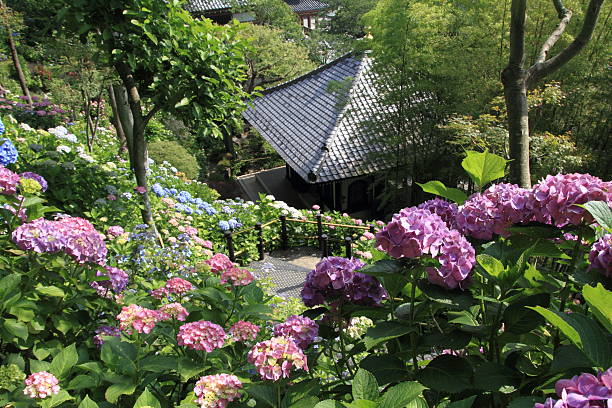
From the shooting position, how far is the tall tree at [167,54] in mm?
3549

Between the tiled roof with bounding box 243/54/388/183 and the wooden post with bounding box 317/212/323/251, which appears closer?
the wooden post with bounding box 317/212/323/251

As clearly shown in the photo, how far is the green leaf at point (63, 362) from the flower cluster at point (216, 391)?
0.56 metres

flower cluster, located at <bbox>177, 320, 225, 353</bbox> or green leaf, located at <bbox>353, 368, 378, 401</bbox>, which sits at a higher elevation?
green leaf, located at <bbox>353, 368, 378, 401</bbox>

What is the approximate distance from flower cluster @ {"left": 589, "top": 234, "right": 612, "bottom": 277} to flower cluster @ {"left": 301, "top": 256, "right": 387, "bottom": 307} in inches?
23.1

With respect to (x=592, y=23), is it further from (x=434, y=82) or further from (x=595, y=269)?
(x=434, y=82)

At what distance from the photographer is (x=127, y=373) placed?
1.36m

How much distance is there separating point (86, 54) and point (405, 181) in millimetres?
7462

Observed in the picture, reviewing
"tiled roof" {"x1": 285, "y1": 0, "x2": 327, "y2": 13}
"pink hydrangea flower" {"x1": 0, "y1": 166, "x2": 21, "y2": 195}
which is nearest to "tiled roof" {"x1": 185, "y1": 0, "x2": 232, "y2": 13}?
"tiled roof" {"x1": 285, "y1": 0, "x2": 327, "y2": 13}

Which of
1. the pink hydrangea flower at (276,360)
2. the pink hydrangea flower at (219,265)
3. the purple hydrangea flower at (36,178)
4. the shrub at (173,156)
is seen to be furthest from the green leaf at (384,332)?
the shrub at (173,156)

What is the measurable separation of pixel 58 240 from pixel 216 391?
89 centimetres

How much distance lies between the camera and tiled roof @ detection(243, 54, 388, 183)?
10750 mm

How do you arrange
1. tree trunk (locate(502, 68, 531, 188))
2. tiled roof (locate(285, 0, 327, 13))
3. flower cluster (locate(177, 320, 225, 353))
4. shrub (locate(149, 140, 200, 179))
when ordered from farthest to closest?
tiled roof (locate(285, 0, 327, 13)) → shrub (locate(149, 140, 200, 179)) → tree trunk (locate(502, 68, 531, 188)) → flower cluster (locate(177, 320, 225, 353))

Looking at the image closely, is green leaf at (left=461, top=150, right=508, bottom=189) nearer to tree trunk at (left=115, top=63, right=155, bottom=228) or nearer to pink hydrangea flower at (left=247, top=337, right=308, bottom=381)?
pink hydrangea flower at (left=247, top=337, right=308, bottom=381)

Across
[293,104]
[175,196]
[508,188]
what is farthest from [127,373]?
[293,104]
